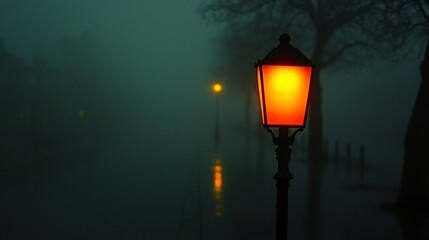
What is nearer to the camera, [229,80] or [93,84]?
[229,80]

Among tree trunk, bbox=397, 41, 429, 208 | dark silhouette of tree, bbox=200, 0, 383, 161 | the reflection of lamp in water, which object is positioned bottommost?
the reflection of lamp in water

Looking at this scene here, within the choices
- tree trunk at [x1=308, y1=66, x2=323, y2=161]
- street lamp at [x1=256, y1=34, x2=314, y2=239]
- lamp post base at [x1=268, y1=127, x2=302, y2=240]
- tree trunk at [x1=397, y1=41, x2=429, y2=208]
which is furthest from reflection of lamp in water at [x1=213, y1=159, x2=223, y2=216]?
street lamp at [x1=256, y1=34, x2=314, y2=239]

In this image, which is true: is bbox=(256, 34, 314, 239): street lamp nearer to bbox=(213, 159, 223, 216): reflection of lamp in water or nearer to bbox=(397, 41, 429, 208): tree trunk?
bbox=(213, 159, 223, 216): reflection of lamp in water

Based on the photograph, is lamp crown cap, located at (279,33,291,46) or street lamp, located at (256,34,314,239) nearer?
street lamp, located at (256,34,314,239)

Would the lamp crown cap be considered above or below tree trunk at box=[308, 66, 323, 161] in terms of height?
above

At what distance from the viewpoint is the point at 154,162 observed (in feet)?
91.2

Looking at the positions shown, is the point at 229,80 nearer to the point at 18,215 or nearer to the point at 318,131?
the point at 318,131

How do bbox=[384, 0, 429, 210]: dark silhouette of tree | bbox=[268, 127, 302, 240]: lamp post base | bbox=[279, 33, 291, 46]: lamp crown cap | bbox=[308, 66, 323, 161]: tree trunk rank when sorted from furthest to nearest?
bbox=[308, 66, 323, 161]: tree trunk < bbox=[384, 0, 429, 210]: dark silhouette of tree < bbox=[279, 33, 291, 46]: lamp crown cap < bbox=[268, 127, 302, 240]: lamp post base

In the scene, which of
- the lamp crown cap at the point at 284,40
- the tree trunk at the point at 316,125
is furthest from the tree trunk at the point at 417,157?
the tree trunk at the point at 316,125

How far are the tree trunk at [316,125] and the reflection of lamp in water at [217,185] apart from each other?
4.35 m

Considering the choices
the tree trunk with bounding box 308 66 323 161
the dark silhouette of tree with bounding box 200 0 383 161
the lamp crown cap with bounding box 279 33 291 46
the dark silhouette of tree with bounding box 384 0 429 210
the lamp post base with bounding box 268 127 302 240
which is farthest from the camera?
the tree trunk with bounding box 308 66 323 161

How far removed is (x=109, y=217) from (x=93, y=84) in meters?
82.7

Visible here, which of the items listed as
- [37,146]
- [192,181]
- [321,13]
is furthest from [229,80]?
[192,181]

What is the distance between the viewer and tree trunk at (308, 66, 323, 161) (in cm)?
2714
